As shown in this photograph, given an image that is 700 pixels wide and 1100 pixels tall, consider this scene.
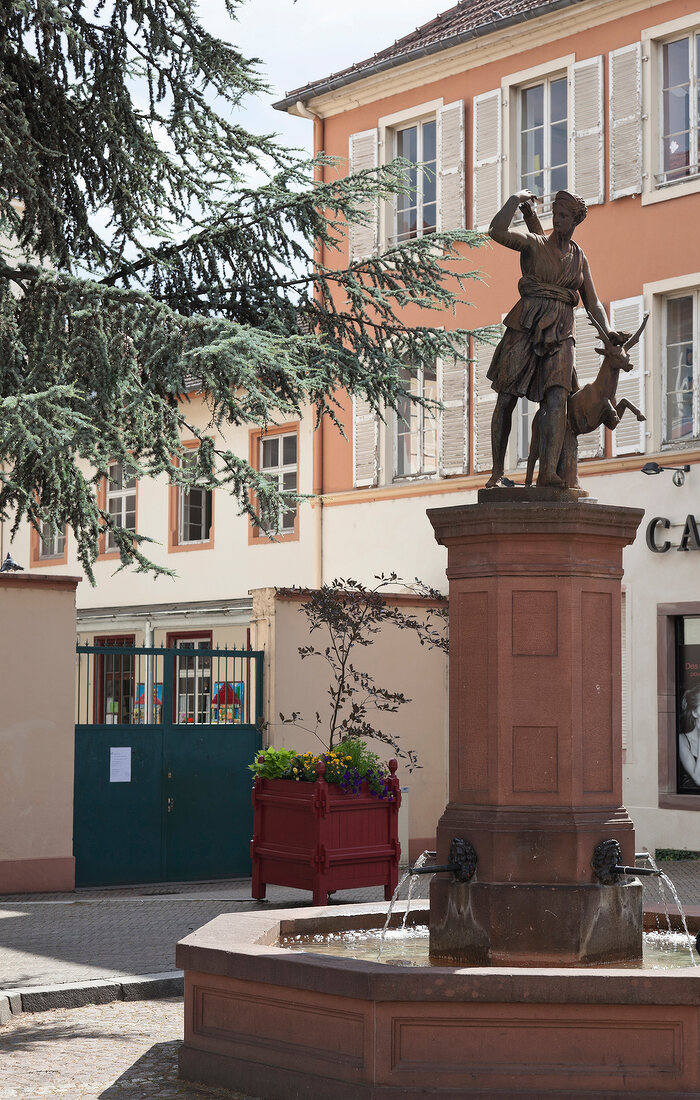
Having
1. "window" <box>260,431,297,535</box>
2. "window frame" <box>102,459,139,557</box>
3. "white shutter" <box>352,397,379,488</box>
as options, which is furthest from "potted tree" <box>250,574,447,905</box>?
"window frame" <box>102,459,139,557</box>

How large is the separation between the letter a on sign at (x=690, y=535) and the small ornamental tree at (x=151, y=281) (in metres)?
5.05

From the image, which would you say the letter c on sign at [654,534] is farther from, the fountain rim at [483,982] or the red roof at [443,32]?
the fountain rim at [483,982]

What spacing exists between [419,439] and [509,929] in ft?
48.9

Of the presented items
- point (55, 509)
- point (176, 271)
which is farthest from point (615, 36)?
point (55, 509)

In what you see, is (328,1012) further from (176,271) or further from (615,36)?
(615,36)

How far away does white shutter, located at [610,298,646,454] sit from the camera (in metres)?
18.8

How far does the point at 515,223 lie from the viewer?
20.0 meters

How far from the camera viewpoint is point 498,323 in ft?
66.4

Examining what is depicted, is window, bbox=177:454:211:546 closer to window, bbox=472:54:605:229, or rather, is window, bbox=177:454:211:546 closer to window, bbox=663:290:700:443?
window, bbox=472:54:605:229

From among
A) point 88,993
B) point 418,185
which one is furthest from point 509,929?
point 418,185

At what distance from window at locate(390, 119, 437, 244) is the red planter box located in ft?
34.9

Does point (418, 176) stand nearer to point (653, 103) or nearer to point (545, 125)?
point (545, 125)

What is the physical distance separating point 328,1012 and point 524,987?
823 mm

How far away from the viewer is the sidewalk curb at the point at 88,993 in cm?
868
